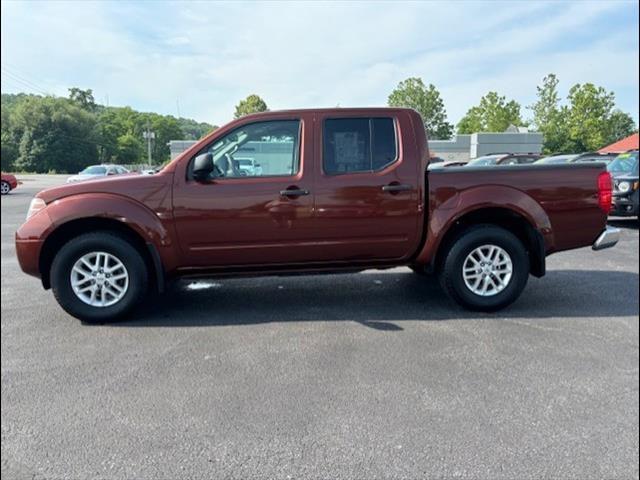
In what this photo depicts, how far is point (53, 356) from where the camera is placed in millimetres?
3129

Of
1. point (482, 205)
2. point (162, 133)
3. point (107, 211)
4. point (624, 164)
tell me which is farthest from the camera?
point (482, 205)

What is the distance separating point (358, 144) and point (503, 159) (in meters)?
1.22

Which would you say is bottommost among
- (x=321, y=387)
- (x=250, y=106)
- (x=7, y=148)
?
(x=321, y=387)

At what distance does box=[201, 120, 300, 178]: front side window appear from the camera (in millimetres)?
3797

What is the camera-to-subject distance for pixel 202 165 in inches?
141

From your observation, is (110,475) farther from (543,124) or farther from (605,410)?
(543,124)

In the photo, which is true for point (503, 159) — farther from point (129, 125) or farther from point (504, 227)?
point (129, 125)

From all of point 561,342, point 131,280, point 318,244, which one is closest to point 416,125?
point 318,244

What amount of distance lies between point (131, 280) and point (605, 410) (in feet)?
11.4

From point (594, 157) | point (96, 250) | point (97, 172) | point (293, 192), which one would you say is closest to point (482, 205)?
point (594, 157)

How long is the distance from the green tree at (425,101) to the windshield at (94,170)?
6.54ft

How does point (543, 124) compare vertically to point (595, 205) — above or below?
above

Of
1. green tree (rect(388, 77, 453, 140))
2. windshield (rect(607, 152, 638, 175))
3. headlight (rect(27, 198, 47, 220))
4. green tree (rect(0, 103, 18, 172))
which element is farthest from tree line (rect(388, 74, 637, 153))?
headlight (rect(27, 198, 47, 220))

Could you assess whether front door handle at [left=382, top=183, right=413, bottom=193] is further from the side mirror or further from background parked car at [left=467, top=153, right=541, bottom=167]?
the side mirror
